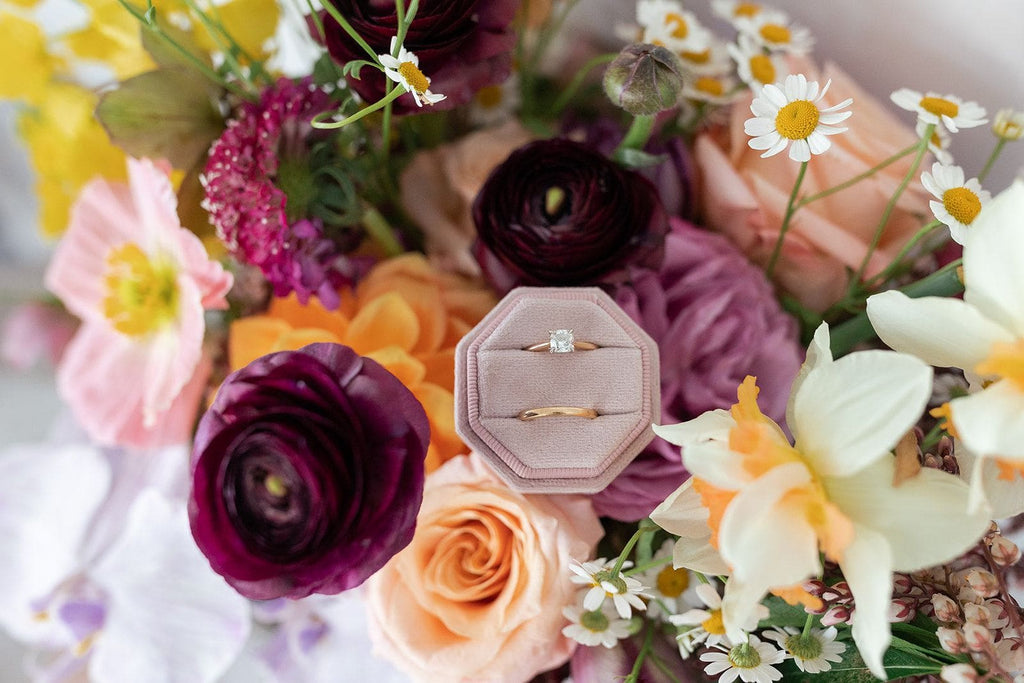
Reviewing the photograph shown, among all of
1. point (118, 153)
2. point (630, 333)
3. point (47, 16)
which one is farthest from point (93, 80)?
point (630, 333)

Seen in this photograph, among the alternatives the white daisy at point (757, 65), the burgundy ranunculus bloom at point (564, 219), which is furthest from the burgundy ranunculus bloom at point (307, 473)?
the white daisy at point (757, 65)

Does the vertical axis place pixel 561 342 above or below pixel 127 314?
above

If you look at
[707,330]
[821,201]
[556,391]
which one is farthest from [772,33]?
[556,391]

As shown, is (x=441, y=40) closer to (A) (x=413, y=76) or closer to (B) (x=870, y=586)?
(A) (x=413, y=76)

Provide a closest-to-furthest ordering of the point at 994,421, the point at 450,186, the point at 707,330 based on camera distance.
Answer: the point at 994,421 → the point at 707,330 → the point at 450,186

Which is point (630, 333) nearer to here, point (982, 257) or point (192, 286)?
point (982, 257)
